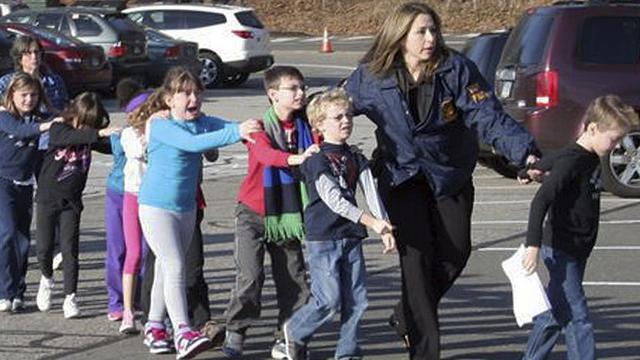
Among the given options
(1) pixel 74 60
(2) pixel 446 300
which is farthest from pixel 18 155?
(1) pixel 74 60

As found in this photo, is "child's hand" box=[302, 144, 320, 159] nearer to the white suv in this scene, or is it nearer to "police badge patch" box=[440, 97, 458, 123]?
"police badge patch" box=[440, 97, 458, 123]

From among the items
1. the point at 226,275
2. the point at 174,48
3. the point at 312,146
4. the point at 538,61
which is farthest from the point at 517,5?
the point at 312,146

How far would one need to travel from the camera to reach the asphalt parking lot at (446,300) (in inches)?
344

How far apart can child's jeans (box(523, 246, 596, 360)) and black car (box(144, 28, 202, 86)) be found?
2250 centimetres

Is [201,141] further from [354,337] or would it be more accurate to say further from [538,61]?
[538,61]

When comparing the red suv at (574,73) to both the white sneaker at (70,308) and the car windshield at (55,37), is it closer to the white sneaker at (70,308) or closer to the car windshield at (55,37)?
the white sneaker at (70,308)

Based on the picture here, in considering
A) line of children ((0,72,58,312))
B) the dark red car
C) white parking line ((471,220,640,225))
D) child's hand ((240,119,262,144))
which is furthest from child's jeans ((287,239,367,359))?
the dark red car

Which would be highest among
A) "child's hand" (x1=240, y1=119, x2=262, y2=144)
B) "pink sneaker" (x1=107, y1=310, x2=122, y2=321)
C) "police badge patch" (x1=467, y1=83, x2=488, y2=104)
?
"police badge patch" (x1=467, y1=83, x2=488, y2=104)

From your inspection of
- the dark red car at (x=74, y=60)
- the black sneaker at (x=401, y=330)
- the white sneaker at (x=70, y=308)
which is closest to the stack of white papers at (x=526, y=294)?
the black sneaker at (x=401, y=330)

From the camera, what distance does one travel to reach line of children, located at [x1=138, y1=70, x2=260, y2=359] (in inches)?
321

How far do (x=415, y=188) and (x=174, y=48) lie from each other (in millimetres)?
22558

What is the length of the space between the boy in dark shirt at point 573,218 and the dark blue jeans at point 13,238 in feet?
12.2

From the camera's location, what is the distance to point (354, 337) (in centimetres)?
785

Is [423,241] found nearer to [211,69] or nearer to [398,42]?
[398,42]
